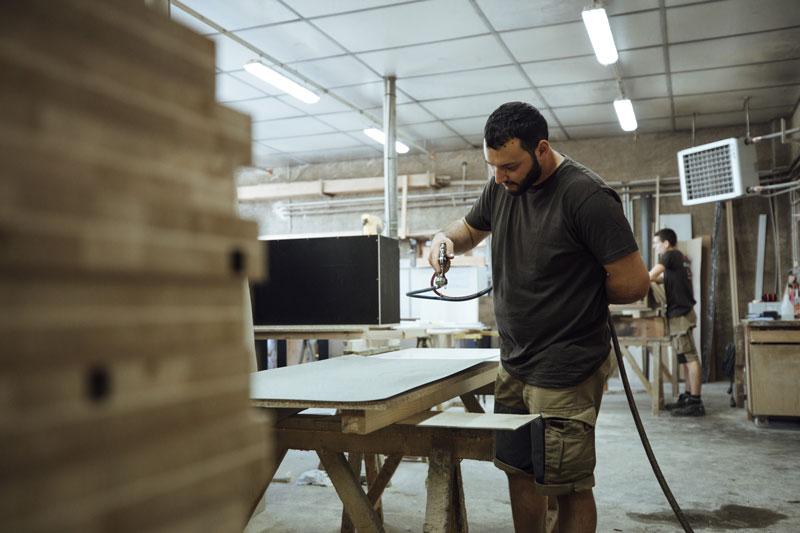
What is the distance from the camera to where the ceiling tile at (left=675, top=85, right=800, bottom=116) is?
6914 millimetres

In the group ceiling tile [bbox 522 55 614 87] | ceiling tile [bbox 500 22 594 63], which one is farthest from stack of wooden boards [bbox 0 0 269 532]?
ceiling tile [bbox 522 55 614 87]

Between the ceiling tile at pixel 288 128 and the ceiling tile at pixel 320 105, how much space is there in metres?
0.35

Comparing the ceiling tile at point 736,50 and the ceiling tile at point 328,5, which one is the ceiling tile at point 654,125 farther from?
the ceiling tile at point 328,5

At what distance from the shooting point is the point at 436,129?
832 cm

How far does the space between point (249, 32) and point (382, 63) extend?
1.27 metres

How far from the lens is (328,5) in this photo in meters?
4.84

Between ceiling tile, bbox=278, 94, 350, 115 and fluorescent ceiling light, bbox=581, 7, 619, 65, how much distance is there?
9.67 ft

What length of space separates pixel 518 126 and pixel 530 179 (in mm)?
167

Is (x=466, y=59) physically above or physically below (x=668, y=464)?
above

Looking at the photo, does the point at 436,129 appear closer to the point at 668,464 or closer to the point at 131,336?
the point at 668,464

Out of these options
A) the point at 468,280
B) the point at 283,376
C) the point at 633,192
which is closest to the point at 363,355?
the point at 283,376

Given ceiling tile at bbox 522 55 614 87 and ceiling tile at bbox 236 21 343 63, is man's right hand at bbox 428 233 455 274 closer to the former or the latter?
ceiling tile at bbox 236 21 343 63

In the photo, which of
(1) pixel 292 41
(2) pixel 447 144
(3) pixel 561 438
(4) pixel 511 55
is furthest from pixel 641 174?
(3) pixel 561 438

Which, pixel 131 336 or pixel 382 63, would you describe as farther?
pixel 382 63
